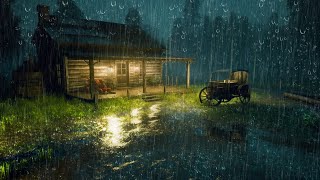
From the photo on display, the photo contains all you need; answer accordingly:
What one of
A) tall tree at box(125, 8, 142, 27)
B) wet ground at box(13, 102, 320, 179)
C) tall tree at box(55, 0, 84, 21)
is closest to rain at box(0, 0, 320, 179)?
wet ground at box(13, 102, 320, 179)

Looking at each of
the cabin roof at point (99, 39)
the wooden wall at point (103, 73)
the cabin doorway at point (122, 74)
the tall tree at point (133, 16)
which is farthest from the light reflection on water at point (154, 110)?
the tall tree at point (133, 16)

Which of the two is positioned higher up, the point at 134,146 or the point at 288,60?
the point at 288,60

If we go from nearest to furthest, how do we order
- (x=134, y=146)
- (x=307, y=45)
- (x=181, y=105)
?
1. (x=134, y=146)
2. (x=181, y=105)
3. (x=307, y=45)

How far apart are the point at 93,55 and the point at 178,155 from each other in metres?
11.1

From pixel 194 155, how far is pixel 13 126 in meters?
8.05

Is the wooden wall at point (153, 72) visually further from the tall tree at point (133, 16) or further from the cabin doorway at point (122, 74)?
the tall tree at point (133, 16)

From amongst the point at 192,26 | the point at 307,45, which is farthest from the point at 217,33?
the point at 307,45

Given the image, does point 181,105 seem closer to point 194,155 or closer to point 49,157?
point 194,155

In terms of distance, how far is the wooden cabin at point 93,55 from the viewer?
1641 centimetres

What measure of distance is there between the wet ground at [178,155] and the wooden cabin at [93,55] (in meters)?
7.53

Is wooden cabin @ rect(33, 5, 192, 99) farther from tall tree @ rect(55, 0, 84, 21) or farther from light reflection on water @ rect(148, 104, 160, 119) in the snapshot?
tall tree @ rect(55, 0, 84, 21)

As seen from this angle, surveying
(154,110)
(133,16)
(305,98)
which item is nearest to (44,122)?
(154,110)

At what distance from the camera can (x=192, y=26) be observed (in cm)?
7625

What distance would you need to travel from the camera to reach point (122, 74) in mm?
20422
